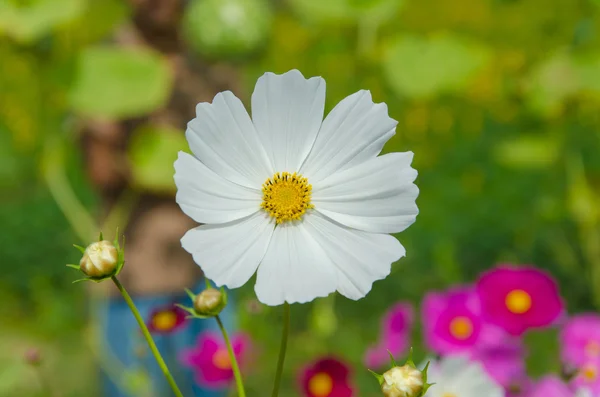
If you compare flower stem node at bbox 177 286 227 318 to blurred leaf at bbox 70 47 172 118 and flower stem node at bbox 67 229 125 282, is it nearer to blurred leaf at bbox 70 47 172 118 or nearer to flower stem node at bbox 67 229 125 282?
flower stem node at bbox 67 229 125 282

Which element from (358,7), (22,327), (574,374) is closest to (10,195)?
(22,327)

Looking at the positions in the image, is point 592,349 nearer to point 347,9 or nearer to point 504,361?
point 504,361

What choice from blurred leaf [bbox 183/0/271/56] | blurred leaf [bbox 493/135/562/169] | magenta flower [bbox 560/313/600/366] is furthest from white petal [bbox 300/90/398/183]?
blurred leaf [bbox 493/135/562/169]

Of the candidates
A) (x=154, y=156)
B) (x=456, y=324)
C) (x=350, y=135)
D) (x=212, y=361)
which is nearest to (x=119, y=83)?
(x=154, y=156)

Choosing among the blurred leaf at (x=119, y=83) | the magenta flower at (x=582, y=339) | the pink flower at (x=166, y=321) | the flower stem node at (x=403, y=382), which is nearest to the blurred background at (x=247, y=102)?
the blurred leaf at (x=119, y=83)

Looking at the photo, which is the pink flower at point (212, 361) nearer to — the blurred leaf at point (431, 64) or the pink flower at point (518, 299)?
the pink flower at point (518, 299)

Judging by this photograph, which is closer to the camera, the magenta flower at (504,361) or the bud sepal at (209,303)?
the bud sepal at (209,303)

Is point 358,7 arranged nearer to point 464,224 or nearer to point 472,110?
point 464,224
